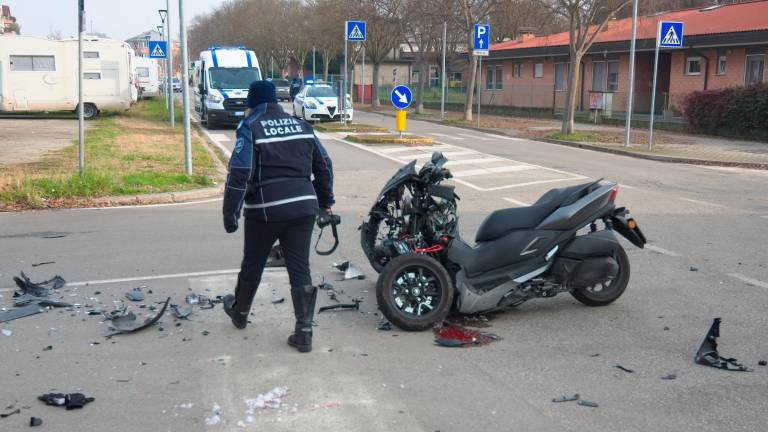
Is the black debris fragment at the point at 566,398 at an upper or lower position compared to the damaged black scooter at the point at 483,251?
lower

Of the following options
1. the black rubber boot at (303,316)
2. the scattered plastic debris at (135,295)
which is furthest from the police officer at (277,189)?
the scattered plastic debris at (135,295)

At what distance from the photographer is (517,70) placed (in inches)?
1903

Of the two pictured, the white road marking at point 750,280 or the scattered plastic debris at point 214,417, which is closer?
the scattered plastic debris at point 214,417

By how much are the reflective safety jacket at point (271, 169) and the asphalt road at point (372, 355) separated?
999 mm

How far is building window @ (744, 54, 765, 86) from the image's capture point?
99.5 ft

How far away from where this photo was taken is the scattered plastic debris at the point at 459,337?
561 cm

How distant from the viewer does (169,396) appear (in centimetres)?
463

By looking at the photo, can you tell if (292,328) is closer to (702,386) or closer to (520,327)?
(520,327)

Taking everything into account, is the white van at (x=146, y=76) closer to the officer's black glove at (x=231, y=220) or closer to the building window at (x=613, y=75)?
the building window at (x=613, y=75)

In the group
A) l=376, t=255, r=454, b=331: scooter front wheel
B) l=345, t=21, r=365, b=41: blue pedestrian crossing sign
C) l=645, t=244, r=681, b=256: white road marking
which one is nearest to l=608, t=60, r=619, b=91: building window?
l=345, t=21, r=365, b=41: blue pedestrian crossing sign

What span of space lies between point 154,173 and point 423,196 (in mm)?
9435

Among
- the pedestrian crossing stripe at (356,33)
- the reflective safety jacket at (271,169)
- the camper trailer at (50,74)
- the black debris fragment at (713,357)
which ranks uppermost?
the pedestrian crossing stripe at (356,33)

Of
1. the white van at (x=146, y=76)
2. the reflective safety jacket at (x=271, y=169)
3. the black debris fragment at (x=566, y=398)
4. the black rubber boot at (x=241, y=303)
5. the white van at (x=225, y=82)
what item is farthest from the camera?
the white van at (x=146, y=76)

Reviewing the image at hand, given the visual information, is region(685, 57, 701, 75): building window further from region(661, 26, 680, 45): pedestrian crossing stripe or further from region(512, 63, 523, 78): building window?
region(661, 26, 680, 45): pedestrian crossing stripe
